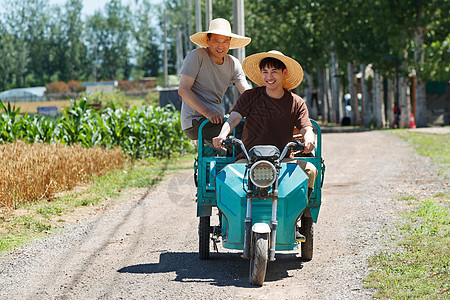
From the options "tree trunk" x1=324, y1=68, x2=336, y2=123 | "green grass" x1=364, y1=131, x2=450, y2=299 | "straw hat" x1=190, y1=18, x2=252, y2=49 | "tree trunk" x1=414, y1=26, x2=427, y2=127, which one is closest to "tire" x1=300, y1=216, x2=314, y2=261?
"green grass" x1=364, y1=131, x2=450, y2=299

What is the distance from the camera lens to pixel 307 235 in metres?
7.04

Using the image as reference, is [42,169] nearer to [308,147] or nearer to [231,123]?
[231,123]

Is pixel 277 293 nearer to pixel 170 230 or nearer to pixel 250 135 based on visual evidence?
pixel 250 135

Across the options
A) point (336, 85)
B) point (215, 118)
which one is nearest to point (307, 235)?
point (215, 118)

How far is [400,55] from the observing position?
34062mm

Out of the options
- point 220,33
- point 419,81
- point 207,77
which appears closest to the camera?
point 220,33

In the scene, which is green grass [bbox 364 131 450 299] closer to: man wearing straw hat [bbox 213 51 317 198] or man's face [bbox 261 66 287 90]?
man wearing straw hat [bbox 213 51 317 198]

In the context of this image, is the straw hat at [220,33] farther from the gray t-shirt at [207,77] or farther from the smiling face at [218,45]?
the gray t-shirt at [207,77]

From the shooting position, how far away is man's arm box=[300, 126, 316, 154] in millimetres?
6422

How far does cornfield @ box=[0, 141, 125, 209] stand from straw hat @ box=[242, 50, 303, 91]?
14.5ft

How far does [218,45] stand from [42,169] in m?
5.13

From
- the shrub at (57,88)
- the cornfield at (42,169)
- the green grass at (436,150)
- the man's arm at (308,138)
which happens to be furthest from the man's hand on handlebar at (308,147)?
the shrub at (57,88)

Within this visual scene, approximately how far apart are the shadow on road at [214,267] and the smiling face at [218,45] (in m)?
2.06

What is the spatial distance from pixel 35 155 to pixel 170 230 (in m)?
4.10
